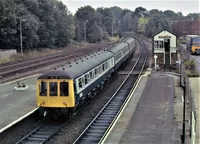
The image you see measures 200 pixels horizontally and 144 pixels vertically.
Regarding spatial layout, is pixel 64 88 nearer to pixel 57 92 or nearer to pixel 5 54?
pixel 57 92

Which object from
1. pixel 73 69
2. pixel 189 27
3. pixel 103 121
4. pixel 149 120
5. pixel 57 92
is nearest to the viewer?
pixel 57 92

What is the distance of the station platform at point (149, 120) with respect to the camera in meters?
14.9

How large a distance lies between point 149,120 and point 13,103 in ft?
27.2

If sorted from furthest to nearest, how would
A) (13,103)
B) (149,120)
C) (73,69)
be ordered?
1. (13,103)
2. (73,69)
3. (149,120)

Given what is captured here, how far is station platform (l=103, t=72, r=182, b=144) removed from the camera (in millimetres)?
14927

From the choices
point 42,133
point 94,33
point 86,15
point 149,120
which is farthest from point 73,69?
point 86,15

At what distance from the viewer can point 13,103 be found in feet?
70.0

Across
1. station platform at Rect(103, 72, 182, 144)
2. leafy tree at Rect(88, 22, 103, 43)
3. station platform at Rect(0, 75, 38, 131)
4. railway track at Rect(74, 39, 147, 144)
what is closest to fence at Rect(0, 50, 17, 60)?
station platform at Rect(0, 75, 38, 131)

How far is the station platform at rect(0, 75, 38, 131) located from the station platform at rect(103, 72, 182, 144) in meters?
5.09

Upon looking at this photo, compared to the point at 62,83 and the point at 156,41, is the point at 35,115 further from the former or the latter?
the point at 156,41

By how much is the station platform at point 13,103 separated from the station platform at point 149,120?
5.09m

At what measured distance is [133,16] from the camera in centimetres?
19875

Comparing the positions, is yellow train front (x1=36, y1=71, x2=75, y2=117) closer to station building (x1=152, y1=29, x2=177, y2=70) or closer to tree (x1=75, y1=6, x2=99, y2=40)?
station building (x1=152, y1=29, x2=177, y2=70)

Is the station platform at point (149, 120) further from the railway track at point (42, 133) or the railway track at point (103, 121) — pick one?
the railway track at point (42, 133)
